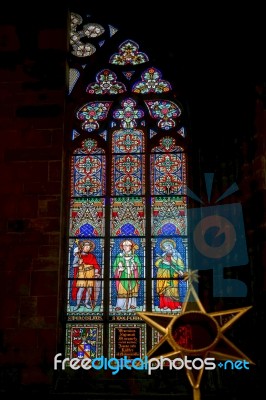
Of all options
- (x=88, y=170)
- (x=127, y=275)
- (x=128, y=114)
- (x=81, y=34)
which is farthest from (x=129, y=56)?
(x=127, y=275)

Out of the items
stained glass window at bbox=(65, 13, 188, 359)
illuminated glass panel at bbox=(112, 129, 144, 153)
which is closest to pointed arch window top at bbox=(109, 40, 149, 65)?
stained glass window at bbox=(65, 13, 188, 359)

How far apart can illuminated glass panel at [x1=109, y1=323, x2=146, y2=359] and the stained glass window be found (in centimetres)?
1

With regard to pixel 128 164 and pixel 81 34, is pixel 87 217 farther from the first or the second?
pixel 81 34

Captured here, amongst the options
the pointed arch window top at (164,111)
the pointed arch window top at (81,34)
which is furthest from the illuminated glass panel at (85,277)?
the pointed arch window top at (81,34)

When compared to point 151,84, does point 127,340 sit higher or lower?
lower

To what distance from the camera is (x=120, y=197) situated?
28.9ft

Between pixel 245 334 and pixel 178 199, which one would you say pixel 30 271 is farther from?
pixel 245 334

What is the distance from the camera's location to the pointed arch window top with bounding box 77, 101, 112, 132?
30.5 feet

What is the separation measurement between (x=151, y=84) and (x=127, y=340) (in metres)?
3.55

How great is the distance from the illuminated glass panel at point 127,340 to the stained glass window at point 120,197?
0.01 metres

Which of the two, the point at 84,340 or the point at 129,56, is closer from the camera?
the point at 84,340

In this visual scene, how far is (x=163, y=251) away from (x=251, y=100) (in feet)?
7.36

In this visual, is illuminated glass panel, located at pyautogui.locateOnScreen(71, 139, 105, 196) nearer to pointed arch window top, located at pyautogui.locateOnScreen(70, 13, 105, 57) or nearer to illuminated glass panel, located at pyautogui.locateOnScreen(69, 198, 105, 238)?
illuminated glass panel, located at pyautogui.locateOnScreen(69, 198, 105, 238)

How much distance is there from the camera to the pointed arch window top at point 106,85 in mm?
9539
